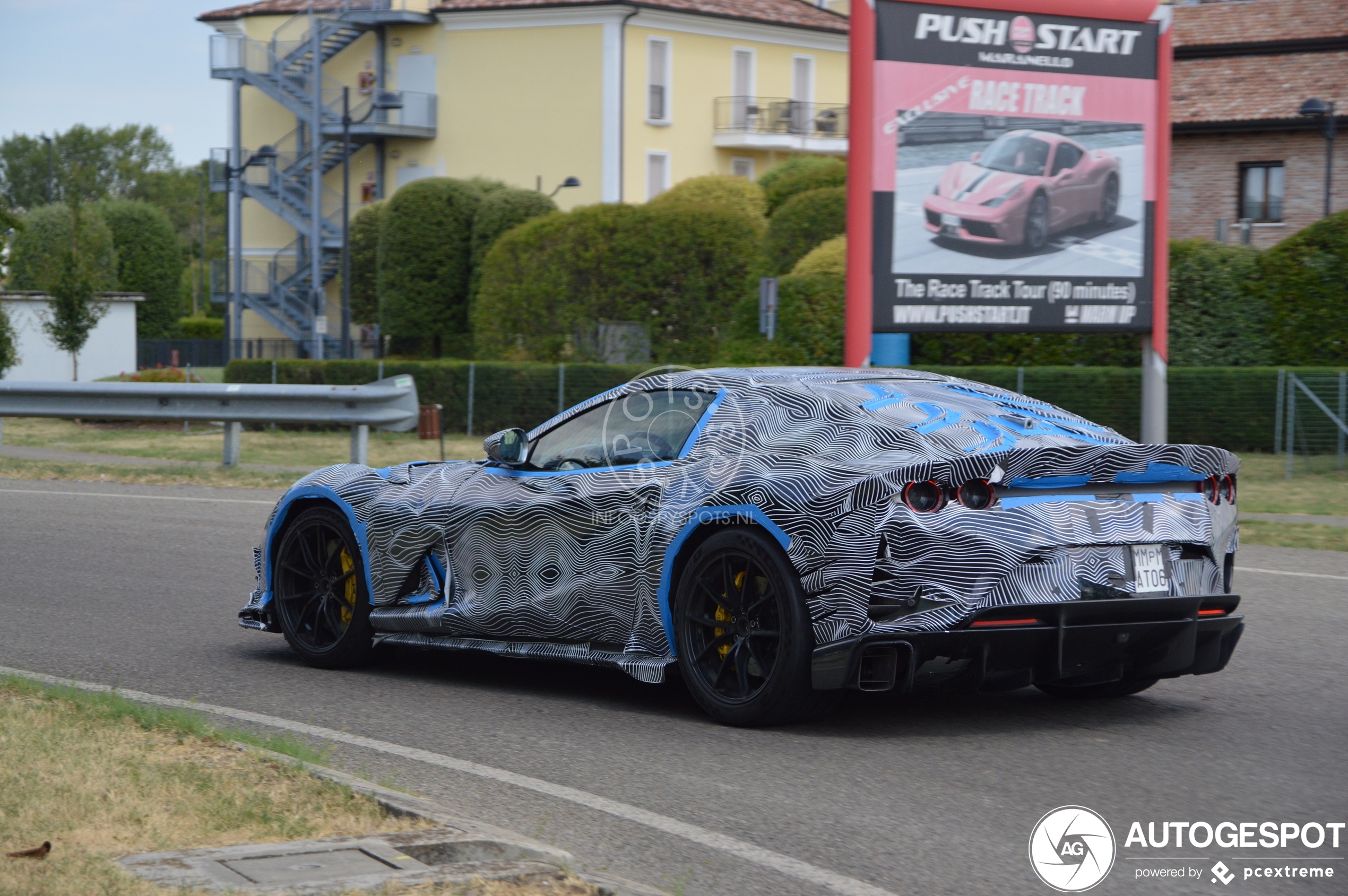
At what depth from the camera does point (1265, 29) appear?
3925cm

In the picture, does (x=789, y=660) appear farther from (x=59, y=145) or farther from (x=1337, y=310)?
(x=59, y=145)

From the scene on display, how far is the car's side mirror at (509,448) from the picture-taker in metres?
7.21

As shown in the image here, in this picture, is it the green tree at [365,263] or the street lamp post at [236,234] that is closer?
the green tree at [365,263]

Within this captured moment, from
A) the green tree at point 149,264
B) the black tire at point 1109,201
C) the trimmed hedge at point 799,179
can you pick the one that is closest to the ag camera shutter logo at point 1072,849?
→ the black tire at point 1109,201

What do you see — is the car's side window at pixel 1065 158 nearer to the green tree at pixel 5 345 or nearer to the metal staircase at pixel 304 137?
the green tree at pixel 5 345

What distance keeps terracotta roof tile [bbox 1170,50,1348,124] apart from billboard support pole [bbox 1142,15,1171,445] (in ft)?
66.2

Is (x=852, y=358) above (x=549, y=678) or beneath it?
above

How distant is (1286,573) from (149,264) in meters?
73.9

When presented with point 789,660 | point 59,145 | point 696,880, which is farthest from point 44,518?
point 59,145

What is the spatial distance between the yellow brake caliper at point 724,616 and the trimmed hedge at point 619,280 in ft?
91.0

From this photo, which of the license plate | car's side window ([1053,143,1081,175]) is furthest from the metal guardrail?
the license plate

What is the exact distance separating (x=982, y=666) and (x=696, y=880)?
175 centimetres

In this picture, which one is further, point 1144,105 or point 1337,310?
point 1337,310

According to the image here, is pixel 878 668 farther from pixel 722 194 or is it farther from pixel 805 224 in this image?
pixel 722 194
